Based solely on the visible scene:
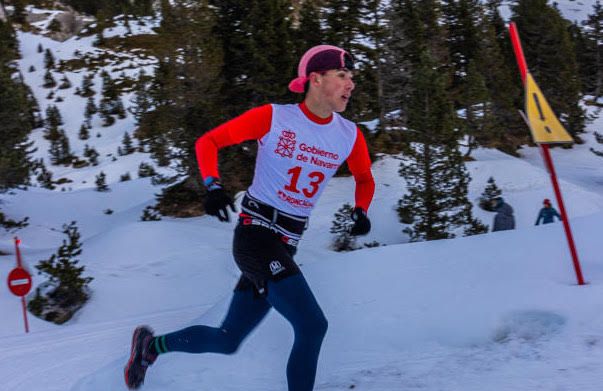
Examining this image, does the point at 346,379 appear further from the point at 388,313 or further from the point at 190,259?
the point at 190,259

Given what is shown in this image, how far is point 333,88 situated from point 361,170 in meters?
0.65

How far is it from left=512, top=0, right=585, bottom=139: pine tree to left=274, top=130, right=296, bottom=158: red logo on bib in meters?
32.8

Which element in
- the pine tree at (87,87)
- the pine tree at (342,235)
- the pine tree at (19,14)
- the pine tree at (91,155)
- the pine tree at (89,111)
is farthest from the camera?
the pine tree at (19,14)

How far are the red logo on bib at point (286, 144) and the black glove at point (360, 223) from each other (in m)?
0.66

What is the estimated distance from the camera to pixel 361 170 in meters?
3.29

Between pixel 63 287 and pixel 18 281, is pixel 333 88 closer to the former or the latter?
pixel 18 281

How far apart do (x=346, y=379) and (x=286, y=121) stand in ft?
5.43

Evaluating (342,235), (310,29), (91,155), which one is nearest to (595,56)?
(310,29)

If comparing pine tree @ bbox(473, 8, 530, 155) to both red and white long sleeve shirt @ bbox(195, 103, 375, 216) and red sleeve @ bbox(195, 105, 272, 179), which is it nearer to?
red and white long sleeve shirt @ bbox(195, 103, 375, 216)

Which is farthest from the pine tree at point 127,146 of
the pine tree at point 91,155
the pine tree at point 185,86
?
the pine tree at point 185,86

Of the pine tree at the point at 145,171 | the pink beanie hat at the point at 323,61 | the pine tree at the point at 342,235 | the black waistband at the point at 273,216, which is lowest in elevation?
the pine tree at the point at 145,171

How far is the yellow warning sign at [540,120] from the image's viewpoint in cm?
376

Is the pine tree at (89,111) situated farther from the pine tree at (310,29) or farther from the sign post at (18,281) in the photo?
the sign post at (18,281)

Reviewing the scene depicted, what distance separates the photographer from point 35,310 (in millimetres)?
8648
